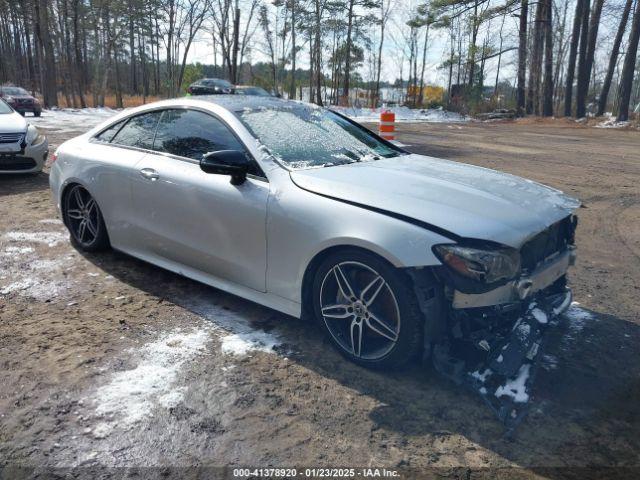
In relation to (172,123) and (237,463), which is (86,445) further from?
(172,123)

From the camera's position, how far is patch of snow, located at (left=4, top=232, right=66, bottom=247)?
5379mm

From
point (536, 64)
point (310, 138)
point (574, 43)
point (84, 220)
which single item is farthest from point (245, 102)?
point (536, 64)

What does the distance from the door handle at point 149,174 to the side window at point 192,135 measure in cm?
20

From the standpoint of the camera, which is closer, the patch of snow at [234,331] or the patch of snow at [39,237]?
the patch of snow at [234,331]

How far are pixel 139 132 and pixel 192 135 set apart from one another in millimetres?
720

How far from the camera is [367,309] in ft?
9.82

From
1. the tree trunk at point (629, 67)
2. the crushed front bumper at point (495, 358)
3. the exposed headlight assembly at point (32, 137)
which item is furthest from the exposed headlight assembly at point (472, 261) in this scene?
the tree trunk at point (629, 67)

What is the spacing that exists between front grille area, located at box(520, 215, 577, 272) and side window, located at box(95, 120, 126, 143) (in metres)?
3.55

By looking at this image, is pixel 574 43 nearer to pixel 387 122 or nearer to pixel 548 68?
pixel 548 68

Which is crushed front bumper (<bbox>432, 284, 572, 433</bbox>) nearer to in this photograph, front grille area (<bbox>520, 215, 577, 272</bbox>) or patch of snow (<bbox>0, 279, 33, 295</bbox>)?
front grille area (<bbox>520, 215, 577, 272</bbox>)

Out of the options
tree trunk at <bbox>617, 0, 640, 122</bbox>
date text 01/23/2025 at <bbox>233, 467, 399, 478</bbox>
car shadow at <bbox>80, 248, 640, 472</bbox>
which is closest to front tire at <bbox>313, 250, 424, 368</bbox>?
car shadow at <bbox>80, 248, 640, 472</bbox>

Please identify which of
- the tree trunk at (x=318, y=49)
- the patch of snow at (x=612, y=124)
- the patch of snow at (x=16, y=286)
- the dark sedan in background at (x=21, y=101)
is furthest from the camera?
the tree trunk at (x=318, y=49)

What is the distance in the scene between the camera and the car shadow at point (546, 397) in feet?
8.00

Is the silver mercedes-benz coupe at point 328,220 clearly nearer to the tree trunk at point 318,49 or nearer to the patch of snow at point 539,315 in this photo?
the patch of snow at point 539,315
